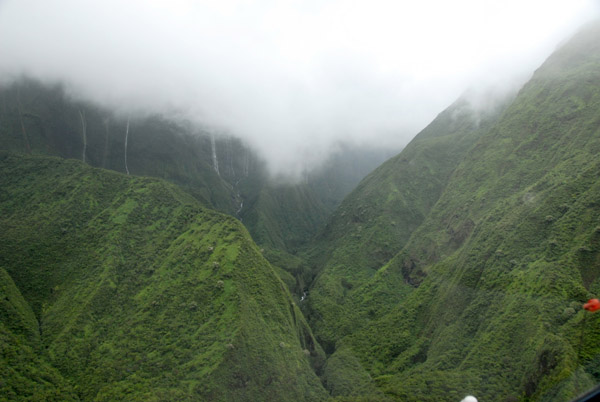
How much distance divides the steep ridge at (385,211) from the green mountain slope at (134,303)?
32557mm

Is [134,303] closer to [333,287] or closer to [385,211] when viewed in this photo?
[333,287]

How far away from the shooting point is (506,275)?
73.2 metres

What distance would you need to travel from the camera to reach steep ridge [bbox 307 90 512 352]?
414ft

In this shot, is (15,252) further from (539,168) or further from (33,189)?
(539,168)

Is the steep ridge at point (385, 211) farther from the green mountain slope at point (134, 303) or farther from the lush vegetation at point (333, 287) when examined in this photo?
the green mountain slope at point (134, 303)

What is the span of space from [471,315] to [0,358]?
76.2 meters

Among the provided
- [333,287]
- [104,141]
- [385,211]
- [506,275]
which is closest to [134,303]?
[333,287]

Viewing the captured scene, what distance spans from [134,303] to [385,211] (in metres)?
88.2

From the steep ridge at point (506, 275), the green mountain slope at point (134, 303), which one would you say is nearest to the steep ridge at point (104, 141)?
the green mountain slope at point (134, 303)

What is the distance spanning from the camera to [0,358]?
63406 mm

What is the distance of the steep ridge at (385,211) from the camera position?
126062mm

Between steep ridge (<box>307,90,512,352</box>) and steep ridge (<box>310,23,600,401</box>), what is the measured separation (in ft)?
25.0

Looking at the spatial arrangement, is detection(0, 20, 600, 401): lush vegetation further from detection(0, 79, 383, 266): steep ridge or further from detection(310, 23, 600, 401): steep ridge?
detection(0, 79, 383, 266): steep ridge

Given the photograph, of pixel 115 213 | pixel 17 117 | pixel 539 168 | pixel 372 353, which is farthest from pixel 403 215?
pixel 17 117
